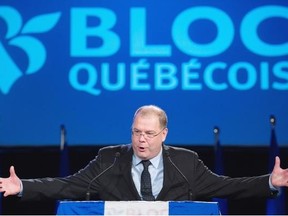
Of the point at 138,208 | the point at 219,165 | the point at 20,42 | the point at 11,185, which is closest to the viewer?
the point at 138,208

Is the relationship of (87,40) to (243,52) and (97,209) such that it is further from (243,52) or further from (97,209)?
(97,209)

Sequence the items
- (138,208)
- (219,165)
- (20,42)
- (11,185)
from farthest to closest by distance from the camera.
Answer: (20,42), (219,165), (11,185), (138,208)

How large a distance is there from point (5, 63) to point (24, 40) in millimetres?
247

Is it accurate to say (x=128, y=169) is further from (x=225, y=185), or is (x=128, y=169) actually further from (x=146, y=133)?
(x=225, y=185)

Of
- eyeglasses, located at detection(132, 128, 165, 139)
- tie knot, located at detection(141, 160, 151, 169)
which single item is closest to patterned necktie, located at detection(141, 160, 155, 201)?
tie knot, located at detection(141, 160, 151, 169)

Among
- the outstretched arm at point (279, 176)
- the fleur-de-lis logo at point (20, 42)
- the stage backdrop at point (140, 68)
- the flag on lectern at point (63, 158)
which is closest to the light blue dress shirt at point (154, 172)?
the outstretched arm at point (279, 176)

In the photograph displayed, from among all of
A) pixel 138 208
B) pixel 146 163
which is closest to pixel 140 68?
pixel 146 163

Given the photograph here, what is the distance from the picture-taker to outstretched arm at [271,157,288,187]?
8.73 feet

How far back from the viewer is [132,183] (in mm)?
2781

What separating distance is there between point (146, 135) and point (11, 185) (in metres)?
0.65

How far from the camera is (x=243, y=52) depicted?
4984mm

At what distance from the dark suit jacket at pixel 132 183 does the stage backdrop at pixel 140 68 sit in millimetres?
2015

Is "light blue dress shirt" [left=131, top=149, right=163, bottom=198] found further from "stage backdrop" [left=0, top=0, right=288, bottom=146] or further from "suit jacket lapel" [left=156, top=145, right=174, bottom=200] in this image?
"stage backdrop" [left=0, top=0, right=288, bottom=146]

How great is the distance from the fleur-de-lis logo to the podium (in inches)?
116
